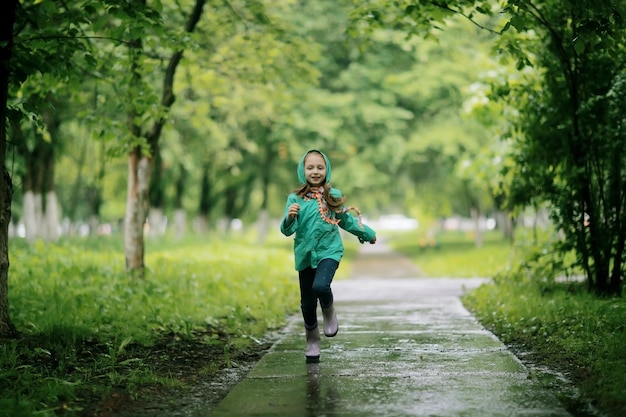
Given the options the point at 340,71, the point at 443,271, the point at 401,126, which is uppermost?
the point at 340,71

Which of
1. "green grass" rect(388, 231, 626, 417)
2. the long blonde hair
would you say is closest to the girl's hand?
the long blonde hair

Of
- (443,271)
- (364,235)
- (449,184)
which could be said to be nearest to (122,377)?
(364,235)

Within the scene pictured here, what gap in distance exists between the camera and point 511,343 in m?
7.59

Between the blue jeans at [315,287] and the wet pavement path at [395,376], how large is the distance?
0.42 meters

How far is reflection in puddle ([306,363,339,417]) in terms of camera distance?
472cm

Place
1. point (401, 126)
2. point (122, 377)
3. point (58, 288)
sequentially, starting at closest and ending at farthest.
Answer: point (122, 377)
point (58, 288)
point (401, 126)

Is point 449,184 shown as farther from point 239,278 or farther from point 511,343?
point 511,343

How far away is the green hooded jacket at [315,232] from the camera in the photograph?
634 cm

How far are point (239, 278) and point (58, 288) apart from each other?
181 inches

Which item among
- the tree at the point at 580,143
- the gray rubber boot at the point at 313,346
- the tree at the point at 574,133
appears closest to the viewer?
the gray rubber boot at the point at 313,346

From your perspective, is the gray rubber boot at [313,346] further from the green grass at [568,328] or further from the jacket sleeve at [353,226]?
the green grass at [568,328]

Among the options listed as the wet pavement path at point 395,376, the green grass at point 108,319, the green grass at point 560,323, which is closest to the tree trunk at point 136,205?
the green grass at point 108,319

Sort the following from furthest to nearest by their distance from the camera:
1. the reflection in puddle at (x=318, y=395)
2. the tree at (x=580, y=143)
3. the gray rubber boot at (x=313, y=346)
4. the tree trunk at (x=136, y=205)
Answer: the tree trunk at (x=136, y=205), the tree at (x=580, y=143), the gray rubber boot at (x=313, y=346), the reflection in puddle at (x=318, y=395)

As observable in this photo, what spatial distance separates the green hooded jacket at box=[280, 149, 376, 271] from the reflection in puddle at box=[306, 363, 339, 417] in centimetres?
93
